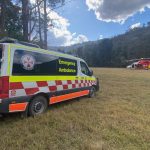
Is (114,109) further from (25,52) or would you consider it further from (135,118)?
(25,52)

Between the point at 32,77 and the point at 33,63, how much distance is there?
404 millimetres

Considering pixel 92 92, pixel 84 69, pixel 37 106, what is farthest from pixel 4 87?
pixel 92 92

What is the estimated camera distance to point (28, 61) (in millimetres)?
6371

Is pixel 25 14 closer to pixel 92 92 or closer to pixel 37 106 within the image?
pixel 92 92

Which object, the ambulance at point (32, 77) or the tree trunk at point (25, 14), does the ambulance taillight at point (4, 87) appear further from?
the tree trunk at point (25, 14)

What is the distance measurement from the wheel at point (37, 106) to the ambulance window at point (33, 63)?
2.56 feet

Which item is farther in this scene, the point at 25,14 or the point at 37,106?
the point at 25,14

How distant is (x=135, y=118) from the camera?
21.9 ft

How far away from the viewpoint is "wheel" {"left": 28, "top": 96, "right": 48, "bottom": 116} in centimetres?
657

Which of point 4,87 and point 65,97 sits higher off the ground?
point 4,87

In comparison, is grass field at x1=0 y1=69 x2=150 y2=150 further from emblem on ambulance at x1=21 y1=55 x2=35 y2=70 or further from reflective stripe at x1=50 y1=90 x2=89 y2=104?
emblem on ambulance at x1=21 y1=55 x2=35 y2=70

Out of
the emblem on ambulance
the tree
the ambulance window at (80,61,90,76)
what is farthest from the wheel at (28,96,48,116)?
the tree

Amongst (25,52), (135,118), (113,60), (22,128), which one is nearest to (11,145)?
(22,128)

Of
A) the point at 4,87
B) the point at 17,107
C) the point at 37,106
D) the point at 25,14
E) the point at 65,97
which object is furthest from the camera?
the point at 25,14
